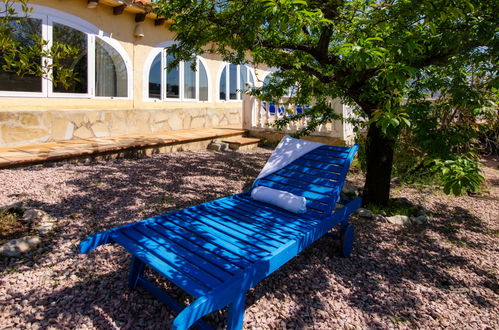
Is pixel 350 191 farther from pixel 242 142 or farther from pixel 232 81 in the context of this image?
pixel 232 81

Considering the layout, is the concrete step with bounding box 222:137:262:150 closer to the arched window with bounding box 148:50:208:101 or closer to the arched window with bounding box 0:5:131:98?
the arched window with bounding box 148:50:208:101

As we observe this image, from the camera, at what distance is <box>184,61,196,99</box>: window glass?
10.1 metres

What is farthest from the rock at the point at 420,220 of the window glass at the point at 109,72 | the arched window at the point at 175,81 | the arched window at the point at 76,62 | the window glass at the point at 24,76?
the window glass at the point at 109,72

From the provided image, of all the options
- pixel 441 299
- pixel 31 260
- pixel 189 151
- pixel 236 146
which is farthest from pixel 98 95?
pixel 441 299

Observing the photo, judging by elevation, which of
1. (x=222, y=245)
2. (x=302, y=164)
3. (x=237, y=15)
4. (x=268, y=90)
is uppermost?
(x=237, y=15)

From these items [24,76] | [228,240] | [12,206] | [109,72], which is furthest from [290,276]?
[109,72]

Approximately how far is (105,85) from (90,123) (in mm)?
1149

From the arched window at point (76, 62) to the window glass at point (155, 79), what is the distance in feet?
2.43

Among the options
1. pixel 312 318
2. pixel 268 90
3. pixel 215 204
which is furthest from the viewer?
pixel 268 90

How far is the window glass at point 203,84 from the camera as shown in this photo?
10703mm

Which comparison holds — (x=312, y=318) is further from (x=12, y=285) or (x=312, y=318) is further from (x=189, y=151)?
(x=189, y=151)

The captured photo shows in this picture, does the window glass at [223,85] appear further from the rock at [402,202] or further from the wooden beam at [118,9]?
the rock at [402,202]

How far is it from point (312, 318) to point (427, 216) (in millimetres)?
2991

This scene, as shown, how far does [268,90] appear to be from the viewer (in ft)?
19.5
